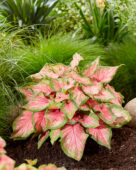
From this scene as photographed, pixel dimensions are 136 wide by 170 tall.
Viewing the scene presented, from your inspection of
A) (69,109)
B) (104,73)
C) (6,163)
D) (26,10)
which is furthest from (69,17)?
(6,163)

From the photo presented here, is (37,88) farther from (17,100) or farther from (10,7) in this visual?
(10,7)

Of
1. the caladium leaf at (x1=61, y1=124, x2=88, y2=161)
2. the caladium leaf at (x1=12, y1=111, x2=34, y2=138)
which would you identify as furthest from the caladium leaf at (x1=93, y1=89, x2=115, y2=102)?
the caladium leaf at (x1=12, y1=111, x2=34, y2=138)

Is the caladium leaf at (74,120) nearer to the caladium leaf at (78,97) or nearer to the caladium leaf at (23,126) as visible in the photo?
the caladium leaf at (78,97)

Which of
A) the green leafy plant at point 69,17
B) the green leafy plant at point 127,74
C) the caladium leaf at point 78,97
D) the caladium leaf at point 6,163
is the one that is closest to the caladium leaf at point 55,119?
the caladium leaf at point 78,97

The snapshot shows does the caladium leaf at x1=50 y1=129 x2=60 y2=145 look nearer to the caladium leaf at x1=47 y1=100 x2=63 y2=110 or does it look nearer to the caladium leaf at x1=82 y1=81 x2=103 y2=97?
the caladium leaf at x1=47 y1=100 x2=63 y2=110

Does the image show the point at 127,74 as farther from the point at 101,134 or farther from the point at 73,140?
the point at 73,140

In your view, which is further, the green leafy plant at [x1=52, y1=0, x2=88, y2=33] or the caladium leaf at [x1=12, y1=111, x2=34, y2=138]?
the green leafy plant at [x1=52, y1=0, x2=88, y2=33]

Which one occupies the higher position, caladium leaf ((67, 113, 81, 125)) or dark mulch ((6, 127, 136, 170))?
caladium leaf ((67, 113, 81, 125))
